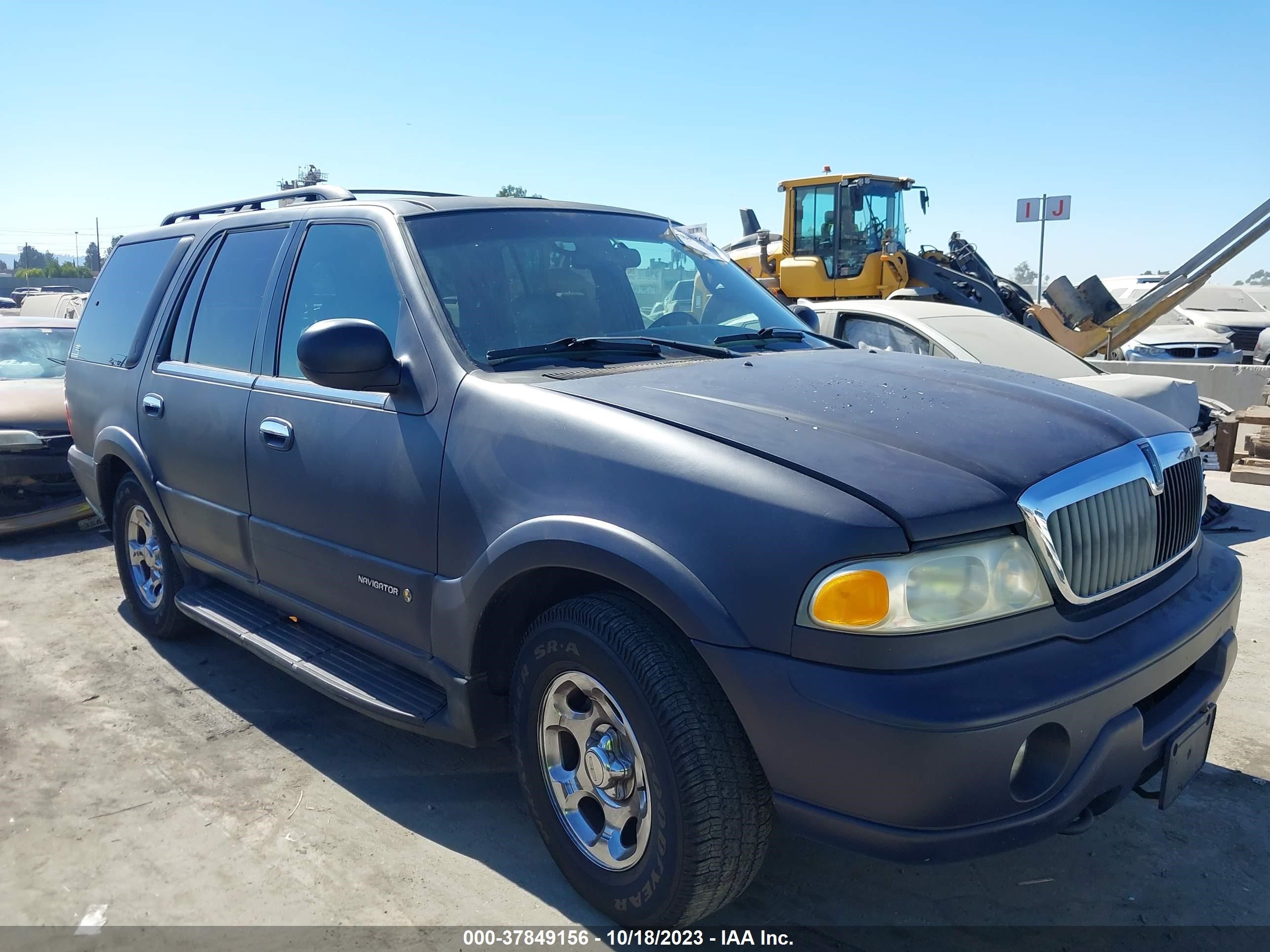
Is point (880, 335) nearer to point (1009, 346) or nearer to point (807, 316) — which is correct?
point (1009, 346)

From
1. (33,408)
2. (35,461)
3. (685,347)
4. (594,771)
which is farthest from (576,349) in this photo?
(33,408)

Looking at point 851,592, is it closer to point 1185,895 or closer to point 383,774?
point 1185,895

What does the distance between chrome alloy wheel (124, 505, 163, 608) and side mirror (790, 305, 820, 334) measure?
129 inches

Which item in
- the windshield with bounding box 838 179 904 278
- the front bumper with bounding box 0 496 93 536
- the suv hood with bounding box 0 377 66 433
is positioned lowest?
the front bumper with bounding box 0 496 93 536

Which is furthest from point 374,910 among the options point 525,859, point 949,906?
point 949,906

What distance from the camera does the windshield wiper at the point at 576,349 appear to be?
120 inches

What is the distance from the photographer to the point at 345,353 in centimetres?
286

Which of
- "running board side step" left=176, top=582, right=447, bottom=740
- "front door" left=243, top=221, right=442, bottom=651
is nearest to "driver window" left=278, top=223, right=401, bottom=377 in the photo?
"front door" left=243, top=221, right=442, bottom=651

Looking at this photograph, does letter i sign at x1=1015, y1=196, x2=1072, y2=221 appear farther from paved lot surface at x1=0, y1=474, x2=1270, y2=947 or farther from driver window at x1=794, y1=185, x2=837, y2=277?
paved lot surface at x1=0, y1=474, x2=1270, y2=947

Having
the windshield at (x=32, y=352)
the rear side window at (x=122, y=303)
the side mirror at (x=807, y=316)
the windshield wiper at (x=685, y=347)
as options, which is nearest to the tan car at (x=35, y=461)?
the windshield at (x=32, y=352)

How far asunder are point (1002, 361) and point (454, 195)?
4.13 m

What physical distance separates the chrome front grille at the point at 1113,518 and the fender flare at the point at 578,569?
740 mm

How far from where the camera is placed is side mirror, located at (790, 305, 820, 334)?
172 inches

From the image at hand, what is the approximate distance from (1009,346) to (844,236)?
776 centimetres
